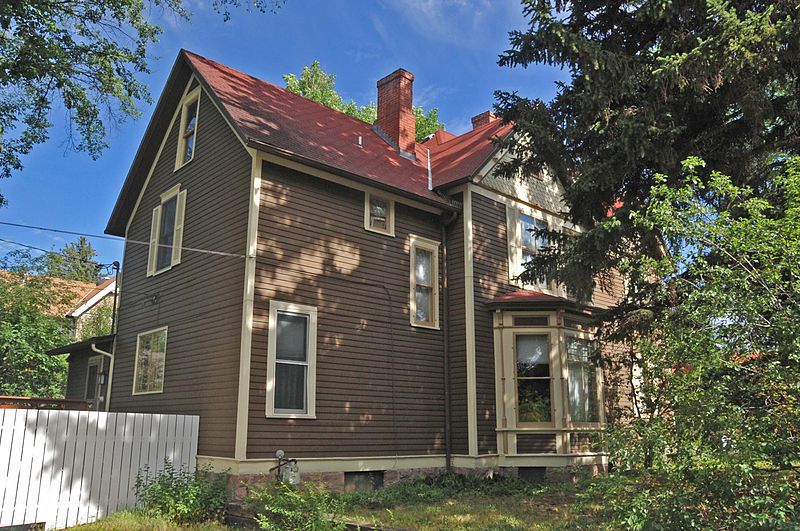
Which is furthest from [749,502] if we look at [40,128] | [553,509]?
[40,128]

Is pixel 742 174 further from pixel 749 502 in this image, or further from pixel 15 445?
pixel 15 445

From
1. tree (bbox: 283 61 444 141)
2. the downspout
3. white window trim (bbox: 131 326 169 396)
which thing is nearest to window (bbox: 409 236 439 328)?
the downspout

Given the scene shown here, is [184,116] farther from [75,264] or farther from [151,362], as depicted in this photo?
[75,264]

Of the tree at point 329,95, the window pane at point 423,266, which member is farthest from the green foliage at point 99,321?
the window pane at point 423,266

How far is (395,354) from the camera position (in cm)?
1338

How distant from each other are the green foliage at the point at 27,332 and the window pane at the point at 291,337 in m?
16.8

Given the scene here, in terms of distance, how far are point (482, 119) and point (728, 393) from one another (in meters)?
17.2

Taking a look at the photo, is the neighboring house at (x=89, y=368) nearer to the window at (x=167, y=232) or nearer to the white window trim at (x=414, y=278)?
the window at (x=167, y=232)

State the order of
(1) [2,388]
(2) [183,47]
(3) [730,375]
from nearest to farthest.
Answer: (3) [730,375] < (2) [183,47] < (1) [2,388]

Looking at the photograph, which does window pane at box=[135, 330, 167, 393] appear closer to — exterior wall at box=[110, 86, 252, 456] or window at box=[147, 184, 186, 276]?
exterior wall at box=[110, 86, 252, 456]

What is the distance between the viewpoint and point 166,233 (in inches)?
587

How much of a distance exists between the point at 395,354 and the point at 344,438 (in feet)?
7.08

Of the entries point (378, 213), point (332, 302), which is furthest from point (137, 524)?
point (378, 213)

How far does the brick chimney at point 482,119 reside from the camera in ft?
69.1
